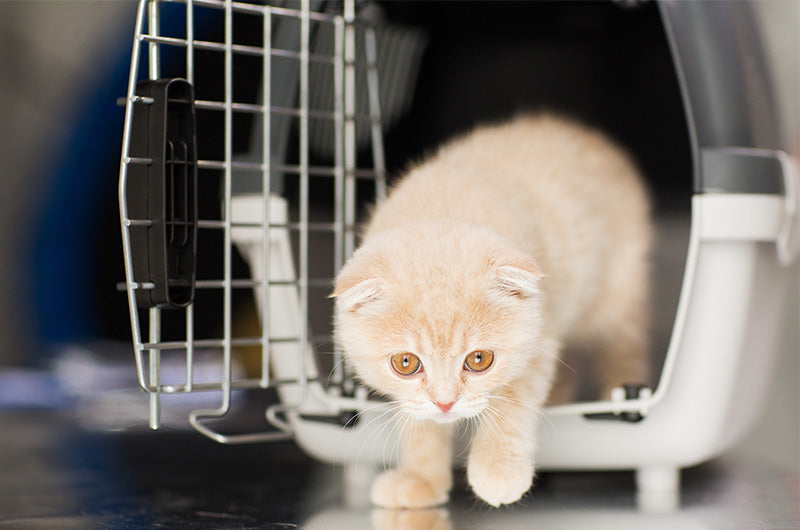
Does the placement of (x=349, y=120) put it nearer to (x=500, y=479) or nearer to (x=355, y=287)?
(x=355, y=287)

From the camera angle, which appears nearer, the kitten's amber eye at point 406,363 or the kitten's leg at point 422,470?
the kitten's amber eye at point 406,363

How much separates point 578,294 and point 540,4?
1.11 m

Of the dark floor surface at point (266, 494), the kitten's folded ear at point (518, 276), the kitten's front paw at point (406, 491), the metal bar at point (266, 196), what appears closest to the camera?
the kitten's folded ear at point (518, 276)

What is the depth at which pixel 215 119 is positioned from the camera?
2.58m

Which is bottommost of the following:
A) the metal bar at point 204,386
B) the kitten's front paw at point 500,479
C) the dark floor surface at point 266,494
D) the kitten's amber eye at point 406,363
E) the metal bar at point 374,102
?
the dark floor surface at point 266,494

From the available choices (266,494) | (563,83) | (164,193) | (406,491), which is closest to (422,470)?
(406,491)

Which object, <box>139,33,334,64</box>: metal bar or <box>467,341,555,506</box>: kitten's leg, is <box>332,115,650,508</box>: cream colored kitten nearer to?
<box>467,341,555,506</box>: kitten's leg

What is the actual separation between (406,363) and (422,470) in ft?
0.88

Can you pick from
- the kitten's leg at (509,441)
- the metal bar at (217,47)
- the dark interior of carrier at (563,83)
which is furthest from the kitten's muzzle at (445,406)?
the dark interior of carrier at (563,83)

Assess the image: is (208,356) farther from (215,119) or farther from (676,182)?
(676,182)

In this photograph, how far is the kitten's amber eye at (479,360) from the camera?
1.49 m

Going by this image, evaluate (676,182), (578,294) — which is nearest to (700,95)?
(578,294)

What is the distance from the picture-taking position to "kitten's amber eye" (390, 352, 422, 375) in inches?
59.0

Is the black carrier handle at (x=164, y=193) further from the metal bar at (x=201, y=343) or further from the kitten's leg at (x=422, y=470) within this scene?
the kitten's leg at (x=422, y=470)
